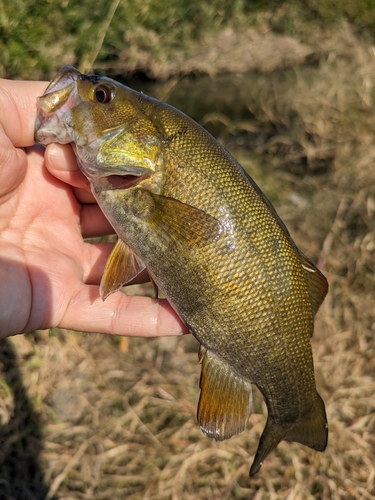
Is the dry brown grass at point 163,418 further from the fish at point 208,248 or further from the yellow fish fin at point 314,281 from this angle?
the yellow fish fin at point 314,281

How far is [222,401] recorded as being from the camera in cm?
232

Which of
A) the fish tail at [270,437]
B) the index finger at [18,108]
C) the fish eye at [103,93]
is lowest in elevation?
the fish tail at [270,437]

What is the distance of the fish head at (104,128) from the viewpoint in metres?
2.21

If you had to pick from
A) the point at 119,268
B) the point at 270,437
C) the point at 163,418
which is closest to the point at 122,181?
the point at 119,268

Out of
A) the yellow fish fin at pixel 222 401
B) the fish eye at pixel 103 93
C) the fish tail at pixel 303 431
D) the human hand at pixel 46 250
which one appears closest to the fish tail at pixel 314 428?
the fish tail at pixel 303 431

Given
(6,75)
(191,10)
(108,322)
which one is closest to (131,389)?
(108,322)

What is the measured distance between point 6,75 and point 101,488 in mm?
4451

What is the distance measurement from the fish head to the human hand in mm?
266

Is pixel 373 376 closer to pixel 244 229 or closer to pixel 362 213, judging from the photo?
pixel 362 213

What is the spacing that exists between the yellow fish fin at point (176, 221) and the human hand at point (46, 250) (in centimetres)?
60

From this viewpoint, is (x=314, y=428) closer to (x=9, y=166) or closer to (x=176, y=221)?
(x=176, y=221)

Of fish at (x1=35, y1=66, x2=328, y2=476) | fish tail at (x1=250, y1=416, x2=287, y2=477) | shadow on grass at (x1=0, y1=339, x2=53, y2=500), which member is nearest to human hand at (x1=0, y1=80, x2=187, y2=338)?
fish at (x1=35, y1=66, x2=328, y2=476)

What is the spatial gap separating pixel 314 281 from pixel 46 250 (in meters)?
1.52

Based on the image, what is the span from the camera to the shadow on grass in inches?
132
